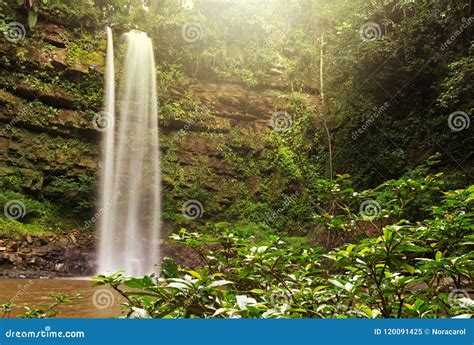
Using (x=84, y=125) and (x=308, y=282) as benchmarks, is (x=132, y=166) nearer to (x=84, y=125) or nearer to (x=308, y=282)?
(x=84, y=125)

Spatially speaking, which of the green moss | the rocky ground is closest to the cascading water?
the rocky ground

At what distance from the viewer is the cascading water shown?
12.0 metres

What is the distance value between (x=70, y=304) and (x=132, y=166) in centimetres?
895

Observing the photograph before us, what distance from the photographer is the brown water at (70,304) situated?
4270mm

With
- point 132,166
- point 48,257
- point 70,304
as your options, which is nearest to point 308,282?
point 70,304

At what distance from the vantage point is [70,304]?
15.8ft

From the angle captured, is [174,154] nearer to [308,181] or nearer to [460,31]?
[308,181]

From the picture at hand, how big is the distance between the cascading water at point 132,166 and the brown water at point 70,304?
431cm

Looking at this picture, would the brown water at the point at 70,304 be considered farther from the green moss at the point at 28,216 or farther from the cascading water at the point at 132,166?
the cascading water at the point at 132,166

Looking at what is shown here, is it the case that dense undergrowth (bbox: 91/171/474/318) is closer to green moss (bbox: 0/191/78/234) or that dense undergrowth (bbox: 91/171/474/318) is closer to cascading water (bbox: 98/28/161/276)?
green moss (bbox: 0/191/78/234)

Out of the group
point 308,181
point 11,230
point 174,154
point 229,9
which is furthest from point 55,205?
point 229,9

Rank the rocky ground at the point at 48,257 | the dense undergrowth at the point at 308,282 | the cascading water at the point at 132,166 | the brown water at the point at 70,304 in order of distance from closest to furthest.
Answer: the dense undergrowth at the point at 308,282
the brown water at the point at 70,304
the rocky ground at the point at 48,257
the cascading water at the point at 132,166

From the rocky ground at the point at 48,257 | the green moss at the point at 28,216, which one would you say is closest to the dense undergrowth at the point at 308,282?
the rocky ground at the point at 48,257

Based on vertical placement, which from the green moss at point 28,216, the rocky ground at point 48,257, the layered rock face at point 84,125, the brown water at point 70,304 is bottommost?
the brown water at point 70,304
